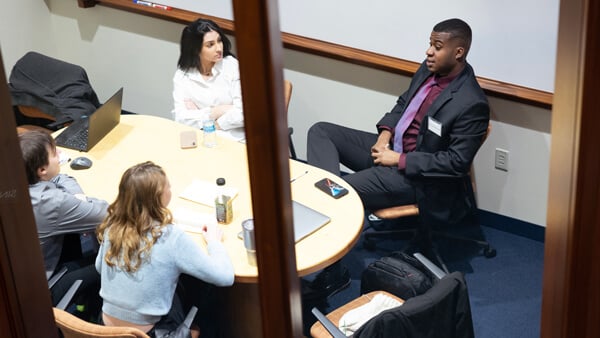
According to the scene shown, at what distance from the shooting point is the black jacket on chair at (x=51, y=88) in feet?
12.3

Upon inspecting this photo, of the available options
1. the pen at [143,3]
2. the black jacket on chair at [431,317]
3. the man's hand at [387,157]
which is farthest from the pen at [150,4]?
the black jacket on chair at [431,317]

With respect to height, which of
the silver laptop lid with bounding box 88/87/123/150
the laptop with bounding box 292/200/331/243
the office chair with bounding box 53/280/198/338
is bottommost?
the office chair with bounding box 53/280/198/338

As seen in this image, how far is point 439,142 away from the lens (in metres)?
3.14

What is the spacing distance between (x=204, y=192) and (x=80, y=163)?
0.56m

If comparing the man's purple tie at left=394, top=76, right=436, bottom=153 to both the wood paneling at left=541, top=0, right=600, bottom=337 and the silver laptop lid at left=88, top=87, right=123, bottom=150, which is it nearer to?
the silver laptop lid at left=88, top=87, right=123, bottom=150

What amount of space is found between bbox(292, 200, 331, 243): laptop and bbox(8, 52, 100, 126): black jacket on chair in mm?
1608

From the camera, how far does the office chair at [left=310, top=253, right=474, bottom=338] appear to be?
6.86 feet

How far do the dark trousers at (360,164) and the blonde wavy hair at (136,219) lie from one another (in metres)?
1.12

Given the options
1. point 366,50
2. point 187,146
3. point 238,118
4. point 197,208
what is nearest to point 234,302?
point 197,208

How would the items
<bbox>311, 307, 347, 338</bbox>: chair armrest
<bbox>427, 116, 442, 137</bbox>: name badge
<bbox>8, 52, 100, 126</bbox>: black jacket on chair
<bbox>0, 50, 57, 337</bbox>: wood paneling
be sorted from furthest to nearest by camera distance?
<bbox>8, 52, 100, 126</bbox>: black jacket on chair
<bbox>427, 116, 442, 137</bbox>: name badge
<bbox>311, 307, 347, 338</bbox>: chair armrest
<bbox>0, 50, 57, 337</bbox>: wood paneling

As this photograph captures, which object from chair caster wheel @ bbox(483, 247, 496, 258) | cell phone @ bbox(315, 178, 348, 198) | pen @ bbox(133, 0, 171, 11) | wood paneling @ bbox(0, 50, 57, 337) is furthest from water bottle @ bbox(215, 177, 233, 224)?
pen @ bbox(133, 0, 171, 11)

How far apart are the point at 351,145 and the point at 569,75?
9.18ft

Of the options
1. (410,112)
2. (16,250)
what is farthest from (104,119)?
(16,250)

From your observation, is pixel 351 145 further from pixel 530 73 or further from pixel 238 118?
pixel 530 73
